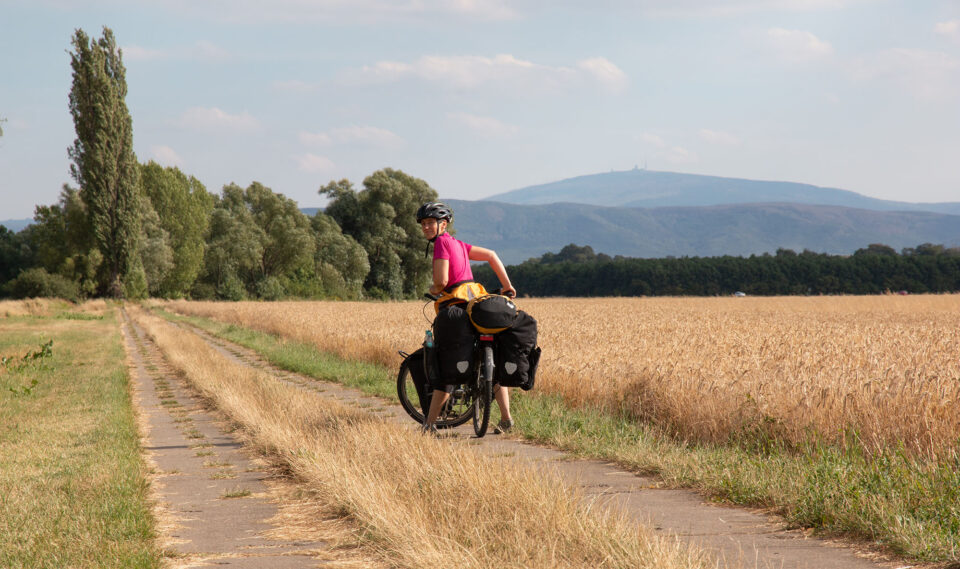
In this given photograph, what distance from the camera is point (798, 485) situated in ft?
17.3

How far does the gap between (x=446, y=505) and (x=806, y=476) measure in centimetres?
248

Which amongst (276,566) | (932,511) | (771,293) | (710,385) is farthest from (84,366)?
(771,293)

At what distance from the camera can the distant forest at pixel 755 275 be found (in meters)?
98.1

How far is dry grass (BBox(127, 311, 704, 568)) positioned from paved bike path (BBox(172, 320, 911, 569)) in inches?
15.1

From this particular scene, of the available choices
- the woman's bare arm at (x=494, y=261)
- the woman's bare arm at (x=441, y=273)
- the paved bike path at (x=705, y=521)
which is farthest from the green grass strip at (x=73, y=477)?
the woman's bare arm at (x=494, y=261)

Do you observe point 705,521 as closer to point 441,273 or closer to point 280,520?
point 280,520

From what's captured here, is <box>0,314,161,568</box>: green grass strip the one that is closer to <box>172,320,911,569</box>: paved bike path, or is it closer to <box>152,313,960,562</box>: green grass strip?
<box>172,320,911,569</box>: paved bike path

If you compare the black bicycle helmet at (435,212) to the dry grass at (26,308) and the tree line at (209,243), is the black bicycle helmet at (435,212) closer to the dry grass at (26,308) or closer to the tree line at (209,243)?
the dry grass at (26,308)

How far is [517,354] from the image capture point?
7.63 meters

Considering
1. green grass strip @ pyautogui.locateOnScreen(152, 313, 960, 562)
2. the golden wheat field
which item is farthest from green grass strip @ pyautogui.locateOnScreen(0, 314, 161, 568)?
the golden wheat field

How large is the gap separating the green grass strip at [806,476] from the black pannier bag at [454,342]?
3.88 feet

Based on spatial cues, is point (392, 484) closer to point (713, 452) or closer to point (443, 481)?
point (443, 481)

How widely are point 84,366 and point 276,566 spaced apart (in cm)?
1647

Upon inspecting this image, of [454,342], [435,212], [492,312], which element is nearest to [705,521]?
[492,312]
